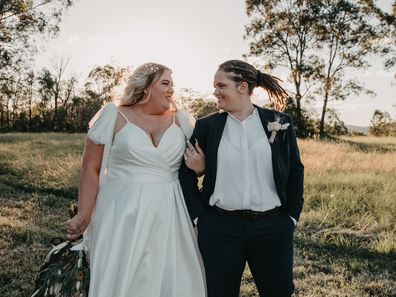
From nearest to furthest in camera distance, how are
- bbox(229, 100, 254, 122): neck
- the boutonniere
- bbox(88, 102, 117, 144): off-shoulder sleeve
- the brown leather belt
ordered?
the brown leather belt, the boutonniere, bbox(229, 100, 254, 122): neck, bbox(88, 102, 117, 144): off-shoulder sleeve

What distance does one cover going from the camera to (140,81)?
350 centimetres

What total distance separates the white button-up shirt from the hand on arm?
0.93 m

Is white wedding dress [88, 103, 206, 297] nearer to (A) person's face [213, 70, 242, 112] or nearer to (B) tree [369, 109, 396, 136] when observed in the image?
(A) person's face [213, 70, 242, 112]

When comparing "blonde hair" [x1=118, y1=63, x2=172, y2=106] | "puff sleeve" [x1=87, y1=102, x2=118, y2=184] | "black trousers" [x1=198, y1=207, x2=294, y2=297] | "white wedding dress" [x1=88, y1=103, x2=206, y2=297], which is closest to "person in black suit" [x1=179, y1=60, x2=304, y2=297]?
"black trousers" [x1=198, y1=207, x2=294, y2=297]

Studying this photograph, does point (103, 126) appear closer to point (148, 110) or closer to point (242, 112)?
point (148, 110)

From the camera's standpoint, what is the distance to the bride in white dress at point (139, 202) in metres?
3.42

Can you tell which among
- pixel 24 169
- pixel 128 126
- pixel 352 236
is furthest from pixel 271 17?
pixel 128 126

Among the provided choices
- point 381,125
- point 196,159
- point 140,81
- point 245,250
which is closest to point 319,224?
point 245,250

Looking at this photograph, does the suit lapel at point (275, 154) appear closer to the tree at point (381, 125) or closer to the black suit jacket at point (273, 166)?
the black suit jacket at point (273, 166)

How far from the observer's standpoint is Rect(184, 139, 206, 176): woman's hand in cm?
336

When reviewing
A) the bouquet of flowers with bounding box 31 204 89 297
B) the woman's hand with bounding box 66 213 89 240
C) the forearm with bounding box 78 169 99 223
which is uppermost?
the forearm with bounding box 78 169 99 223

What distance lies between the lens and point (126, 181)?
351 cm

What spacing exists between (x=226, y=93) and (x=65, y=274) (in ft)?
5.63

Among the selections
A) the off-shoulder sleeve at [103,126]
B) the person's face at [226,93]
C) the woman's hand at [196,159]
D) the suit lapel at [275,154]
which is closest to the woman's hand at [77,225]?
the off-shoulder sleeve at [103,126]
